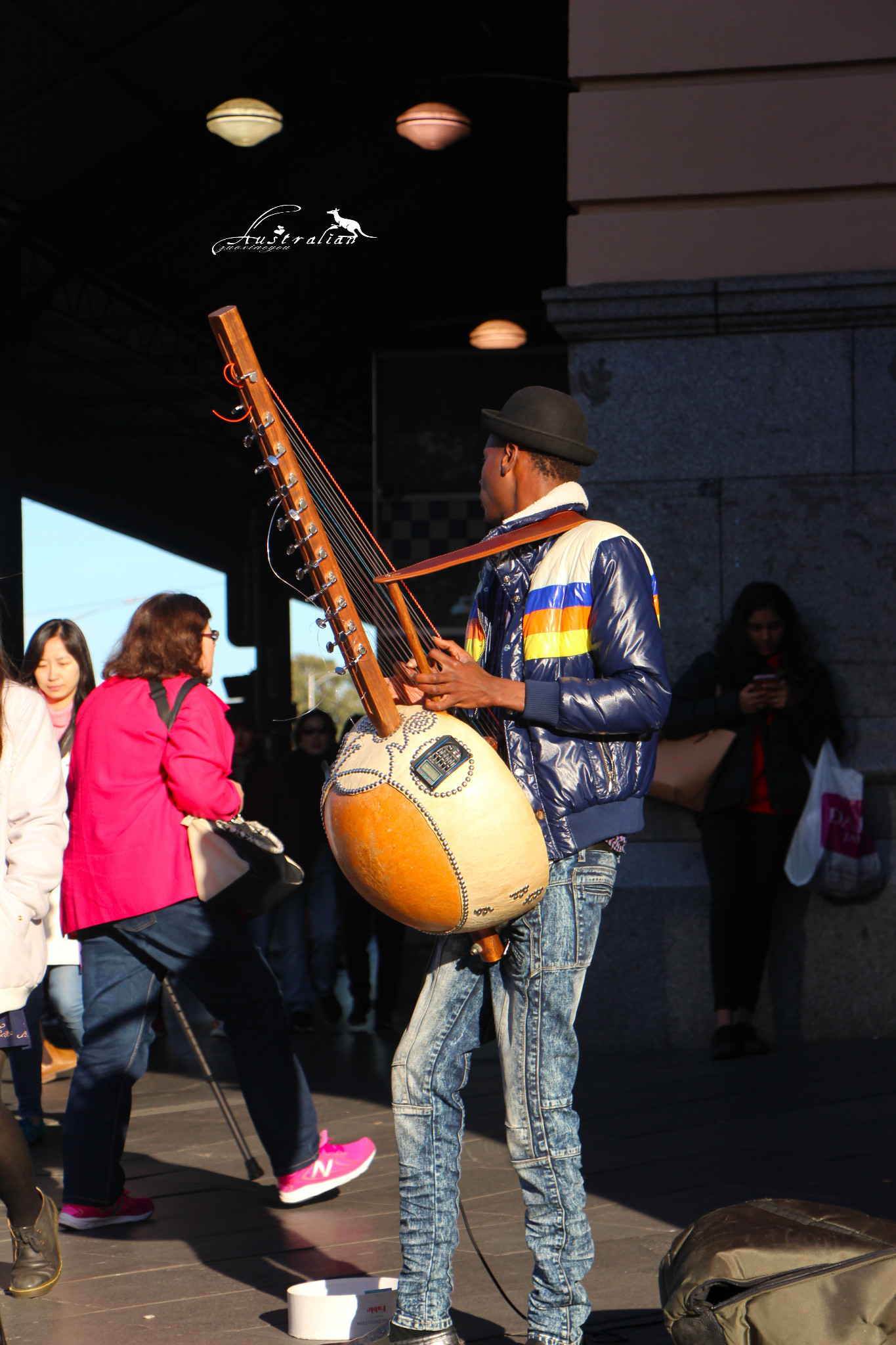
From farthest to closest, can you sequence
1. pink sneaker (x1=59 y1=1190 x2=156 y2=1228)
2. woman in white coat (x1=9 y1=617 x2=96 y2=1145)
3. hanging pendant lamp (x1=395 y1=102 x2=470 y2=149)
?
hanging pendant lamp (x1=395 y1=102 x2=470 y2=149) → woman in white coat (x1=9 y1=617 x2=96 y2=1145) → pink sneaker (x1=59 y1=1190 x2=156 y2=1228)

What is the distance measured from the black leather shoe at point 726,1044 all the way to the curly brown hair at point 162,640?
9.87ft

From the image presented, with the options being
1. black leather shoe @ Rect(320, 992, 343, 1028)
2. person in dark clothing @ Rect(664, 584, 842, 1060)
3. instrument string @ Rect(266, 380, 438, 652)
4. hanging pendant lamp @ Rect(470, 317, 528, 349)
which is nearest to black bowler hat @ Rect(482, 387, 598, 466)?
instrument string @ Rect(266, 380, 438, 652)

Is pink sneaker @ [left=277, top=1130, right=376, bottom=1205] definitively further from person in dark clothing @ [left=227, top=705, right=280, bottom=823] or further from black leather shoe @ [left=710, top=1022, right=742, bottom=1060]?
person in dark clothing @ [left=227, top=705, right=280, bottom=823]

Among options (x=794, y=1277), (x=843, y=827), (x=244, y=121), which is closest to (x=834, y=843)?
(x=843, y=827)

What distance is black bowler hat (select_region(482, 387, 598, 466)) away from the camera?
3.17 m

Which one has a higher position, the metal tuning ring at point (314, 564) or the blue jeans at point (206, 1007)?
the metal tuning ring at point (314, 564)

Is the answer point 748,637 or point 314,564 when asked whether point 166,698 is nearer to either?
point 314,564

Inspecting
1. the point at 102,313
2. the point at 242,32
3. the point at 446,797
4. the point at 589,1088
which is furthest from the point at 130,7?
the point at 446,797

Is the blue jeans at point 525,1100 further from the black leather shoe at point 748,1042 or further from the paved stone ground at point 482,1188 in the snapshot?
the black leather shoe at point 748,1042

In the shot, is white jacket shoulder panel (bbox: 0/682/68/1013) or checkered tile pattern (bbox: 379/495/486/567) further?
checkered tile pattern (bbox: 379/495/486/567)

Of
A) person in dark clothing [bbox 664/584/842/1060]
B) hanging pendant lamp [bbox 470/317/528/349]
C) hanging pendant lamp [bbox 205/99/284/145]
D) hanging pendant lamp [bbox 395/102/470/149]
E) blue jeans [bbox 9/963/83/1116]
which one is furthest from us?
hanging pendant lamp [bbox 470/317/528/349]

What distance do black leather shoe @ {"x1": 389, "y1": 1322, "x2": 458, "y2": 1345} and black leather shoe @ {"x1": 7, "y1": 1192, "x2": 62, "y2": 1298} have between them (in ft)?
3.62

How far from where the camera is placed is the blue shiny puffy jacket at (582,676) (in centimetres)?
300

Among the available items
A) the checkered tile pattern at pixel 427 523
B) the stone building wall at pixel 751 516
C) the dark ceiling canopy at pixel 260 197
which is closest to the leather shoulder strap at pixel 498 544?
the stone building wall at pixel 751 516
